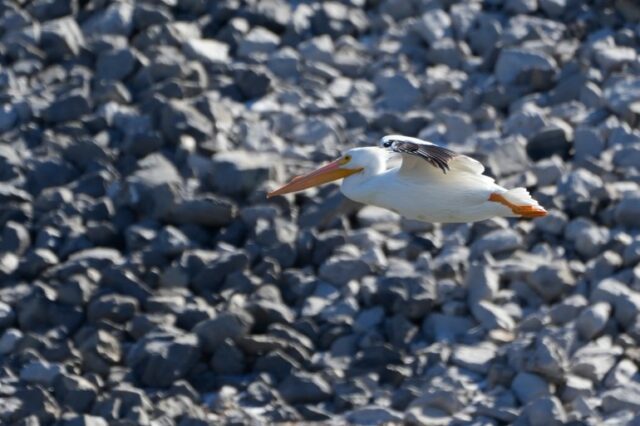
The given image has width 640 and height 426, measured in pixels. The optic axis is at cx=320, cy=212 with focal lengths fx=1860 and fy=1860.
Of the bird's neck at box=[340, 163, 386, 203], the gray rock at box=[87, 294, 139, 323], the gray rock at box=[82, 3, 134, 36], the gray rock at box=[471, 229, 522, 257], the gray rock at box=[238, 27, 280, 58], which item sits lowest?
the gray rock at box=[87, 294, 139, 323]

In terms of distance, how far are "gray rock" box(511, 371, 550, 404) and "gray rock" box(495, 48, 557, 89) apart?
12.2 ft

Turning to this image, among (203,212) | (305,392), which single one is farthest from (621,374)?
(203,212)

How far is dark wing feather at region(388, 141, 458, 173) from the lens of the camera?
31.1ft

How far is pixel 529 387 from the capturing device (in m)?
11.5

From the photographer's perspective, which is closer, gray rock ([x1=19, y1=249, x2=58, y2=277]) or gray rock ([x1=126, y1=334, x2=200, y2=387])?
gray rock ([x1=126, y1=334, x2=200, y2=387])

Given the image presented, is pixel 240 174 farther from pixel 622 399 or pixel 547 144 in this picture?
pixel 622 399

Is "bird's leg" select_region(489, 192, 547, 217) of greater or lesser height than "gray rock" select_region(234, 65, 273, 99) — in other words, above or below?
above

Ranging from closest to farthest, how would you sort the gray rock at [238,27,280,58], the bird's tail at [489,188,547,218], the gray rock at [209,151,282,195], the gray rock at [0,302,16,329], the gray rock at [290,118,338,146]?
the bird's tail at [489,188,547,218]
the gray rock at [0,302,16,329]
the gray rock at [209,151,282,195]
the gray rock at [290,118,338,146]
the gray rock at [238,27,280,58]

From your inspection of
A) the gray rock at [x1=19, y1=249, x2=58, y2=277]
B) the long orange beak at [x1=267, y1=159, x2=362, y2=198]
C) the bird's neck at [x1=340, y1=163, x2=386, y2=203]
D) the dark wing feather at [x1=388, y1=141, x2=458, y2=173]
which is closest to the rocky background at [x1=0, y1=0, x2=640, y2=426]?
the gray rock at [x1=19, y1=249, x2=58, y2=277]

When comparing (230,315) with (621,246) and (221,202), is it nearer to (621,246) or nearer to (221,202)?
(221,202)

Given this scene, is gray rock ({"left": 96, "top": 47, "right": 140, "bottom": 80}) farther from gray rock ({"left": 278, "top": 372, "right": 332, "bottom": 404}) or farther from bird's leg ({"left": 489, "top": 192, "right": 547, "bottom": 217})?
bird's leg ({"left": 489, "top": 192, "right": 547, "bottom": 217})

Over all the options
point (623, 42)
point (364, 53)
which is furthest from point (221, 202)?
point (623, 42)

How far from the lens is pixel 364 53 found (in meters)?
15.2

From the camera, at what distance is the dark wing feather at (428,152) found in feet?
31.1
